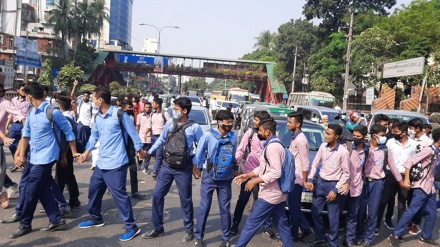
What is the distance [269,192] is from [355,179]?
1552 mm

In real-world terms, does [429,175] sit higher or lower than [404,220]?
higher

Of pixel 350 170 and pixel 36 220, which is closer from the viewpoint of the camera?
pixel 350 170

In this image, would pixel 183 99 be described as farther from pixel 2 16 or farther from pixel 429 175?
pixel 2 16

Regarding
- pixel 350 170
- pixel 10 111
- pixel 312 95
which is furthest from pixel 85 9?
pixel 350 170

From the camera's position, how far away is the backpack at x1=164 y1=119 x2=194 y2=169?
17.6 ft

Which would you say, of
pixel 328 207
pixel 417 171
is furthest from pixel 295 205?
pixel 417 171

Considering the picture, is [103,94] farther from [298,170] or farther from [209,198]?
[298,170]

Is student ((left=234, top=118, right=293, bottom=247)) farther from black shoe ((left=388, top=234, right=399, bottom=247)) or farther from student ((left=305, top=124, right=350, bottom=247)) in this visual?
black shoe ((left=388, top=234, right=399, bottom=247))

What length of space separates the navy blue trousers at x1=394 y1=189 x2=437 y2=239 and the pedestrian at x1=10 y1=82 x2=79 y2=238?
4.43 m

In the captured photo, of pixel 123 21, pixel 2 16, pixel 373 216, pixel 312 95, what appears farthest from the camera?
pixel 123 21

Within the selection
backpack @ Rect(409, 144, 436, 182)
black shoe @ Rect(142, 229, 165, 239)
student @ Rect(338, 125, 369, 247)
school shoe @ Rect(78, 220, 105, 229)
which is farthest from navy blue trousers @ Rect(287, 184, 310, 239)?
school shoe @ Rect(78, 220, 105, 229)

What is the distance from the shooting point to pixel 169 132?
557cm

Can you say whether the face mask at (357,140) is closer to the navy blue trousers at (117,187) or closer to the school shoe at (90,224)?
the navy blue trousers at (117,187)

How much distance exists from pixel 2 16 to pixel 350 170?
22425 mm
